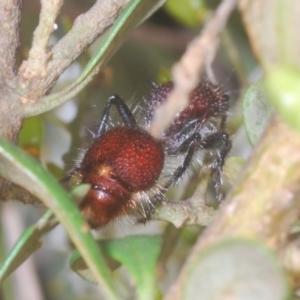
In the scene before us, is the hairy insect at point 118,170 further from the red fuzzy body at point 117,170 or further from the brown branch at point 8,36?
the brown branch at point 8,36

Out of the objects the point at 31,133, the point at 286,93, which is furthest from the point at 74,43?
the point at 286,93

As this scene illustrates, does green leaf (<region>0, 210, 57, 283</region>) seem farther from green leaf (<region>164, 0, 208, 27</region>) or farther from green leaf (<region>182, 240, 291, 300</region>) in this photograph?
green leaf (<region>164, 0, 208, 27</region>)

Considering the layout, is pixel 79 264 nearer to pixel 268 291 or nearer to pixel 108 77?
pixel 268 291

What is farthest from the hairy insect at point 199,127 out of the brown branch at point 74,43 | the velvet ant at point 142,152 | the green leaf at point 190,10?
the brown branch at point 74,43

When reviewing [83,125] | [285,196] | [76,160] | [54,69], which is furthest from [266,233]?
[83,125]

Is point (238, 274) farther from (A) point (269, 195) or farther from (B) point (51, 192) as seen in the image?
(B) point (51, 192)

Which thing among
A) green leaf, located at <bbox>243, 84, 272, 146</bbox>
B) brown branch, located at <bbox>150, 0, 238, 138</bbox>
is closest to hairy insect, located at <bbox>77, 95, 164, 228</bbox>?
green leaf, located at <bbox>243, 84, 272, 146</bbox>
